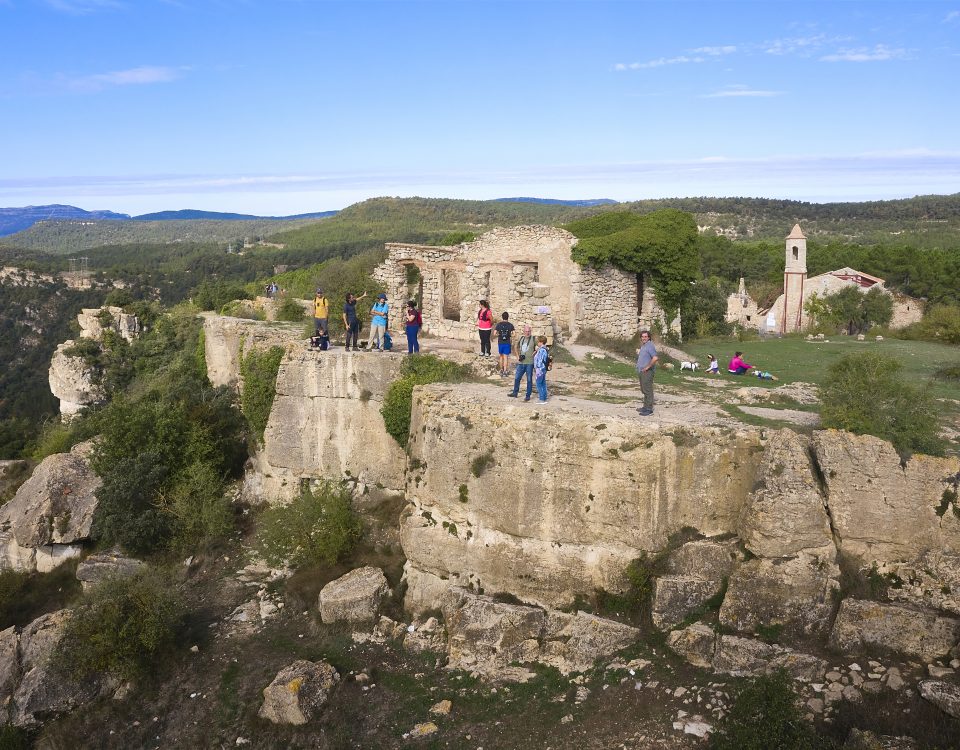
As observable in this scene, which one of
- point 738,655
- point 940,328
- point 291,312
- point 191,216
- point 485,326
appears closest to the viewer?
→ point 738,655

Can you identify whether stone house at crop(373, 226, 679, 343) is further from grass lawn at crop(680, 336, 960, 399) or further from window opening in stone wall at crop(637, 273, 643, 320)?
grass lawn at crop(680, 336, 960, 399)

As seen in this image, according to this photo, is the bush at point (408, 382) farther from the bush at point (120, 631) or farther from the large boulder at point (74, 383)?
the large boulder at point (74, 383)

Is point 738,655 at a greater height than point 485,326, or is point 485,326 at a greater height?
point 485,326

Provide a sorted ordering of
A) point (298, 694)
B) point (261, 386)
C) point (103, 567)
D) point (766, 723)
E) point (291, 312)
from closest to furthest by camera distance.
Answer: point (766, 723), point (298, 694), point (103, 567), point (261, 386), point (291, 312)

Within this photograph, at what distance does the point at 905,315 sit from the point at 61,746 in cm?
3638

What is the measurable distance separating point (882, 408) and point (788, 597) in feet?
9.44

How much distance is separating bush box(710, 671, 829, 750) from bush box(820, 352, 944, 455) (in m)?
3.56

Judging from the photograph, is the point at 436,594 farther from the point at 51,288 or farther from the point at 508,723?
the point at 51,288

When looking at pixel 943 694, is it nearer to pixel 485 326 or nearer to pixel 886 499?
pixel 886 499

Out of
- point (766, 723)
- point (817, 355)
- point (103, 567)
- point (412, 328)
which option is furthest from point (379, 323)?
point (817, 355)

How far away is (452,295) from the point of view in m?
19.1

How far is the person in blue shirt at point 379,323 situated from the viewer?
48.0 feet

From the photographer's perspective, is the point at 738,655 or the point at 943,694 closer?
the point at 943,694

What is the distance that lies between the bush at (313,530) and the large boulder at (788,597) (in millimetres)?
6508
